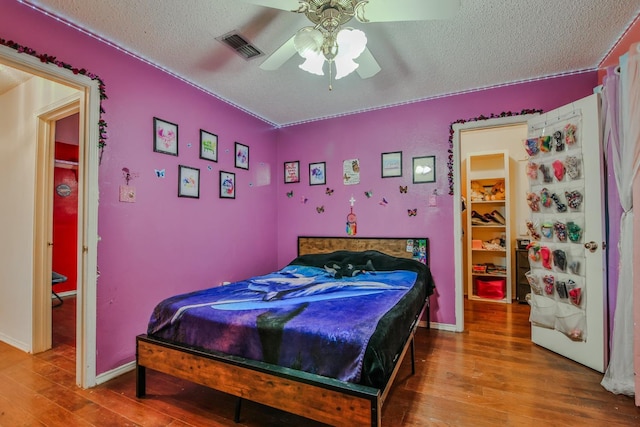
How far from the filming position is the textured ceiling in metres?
1.96

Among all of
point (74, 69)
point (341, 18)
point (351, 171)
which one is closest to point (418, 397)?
point (341, 18)

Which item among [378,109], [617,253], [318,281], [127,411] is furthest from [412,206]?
[127,411]

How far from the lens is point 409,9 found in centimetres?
150

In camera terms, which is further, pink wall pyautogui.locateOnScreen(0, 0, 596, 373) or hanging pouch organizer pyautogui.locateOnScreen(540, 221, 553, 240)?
hanging pouch organizer pyautogui.locateOnScreen(540, 221, 553, 240)

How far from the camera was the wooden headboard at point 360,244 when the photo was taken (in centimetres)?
344

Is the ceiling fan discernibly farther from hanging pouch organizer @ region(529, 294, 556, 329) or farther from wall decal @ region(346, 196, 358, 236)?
hanging pouch organizer @ region(529, 294, 556, 329)

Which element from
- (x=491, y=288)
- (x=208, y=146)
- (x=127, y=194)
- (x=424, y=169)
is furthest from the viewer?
(x=491, y=288)

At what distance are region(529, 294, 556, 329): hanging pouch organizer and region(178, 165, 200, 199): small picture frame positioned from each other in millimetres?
3346

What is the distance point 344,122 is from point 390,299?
2477mm

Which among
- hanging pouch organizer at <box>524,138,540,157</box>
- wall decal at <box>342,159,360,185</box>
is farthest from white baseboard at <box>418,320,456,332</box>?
hanging pouch organizer at <box>524,138,540,157</box>

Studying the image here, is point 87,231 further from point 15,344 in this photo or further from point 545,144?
point 545,144

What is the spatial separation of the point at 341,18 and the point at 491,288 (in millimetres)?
4154

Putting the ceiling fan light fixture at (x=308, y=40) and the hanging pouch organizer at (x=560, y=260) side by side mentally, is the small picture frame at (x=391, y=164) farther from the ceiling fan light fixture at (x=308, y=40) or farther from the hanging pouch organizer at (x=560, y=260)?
the ceiling fan light fixture at (x=308, y=40)

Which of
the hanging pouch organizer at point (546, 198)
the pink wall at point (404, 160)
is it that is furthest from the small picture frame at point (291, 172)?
the hanging pouch organizer at point (546, 198)
